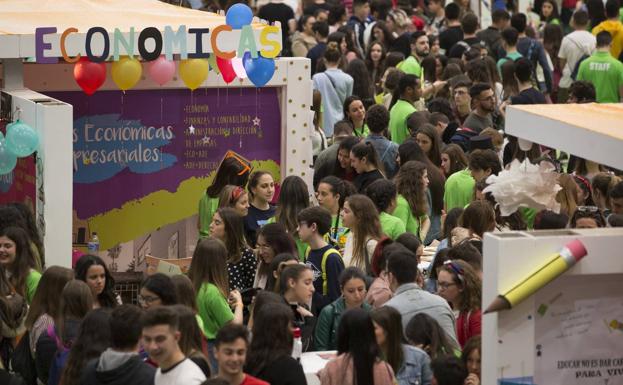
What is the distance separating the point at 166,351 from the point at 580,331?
1909 mm

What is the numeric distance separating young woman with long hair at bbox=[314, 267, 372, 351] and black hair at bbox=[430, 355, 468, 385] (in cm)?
142

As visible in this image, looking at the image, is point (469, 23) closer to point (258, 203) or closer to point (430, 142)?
point (430, 142)

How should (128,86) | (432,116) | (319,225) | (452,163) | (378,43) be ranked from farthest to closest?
(378,43) < (432,116) < (452,163) < (128,86) < (319,225)

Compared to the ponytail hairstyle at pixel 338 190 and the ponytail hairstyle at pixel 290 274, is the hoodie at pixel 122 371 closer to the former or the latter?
the ponytail hairstyle at pixel 290 274

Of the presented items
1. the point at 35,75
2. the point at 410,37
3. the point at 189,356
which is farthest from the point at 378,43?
the point at 189,356

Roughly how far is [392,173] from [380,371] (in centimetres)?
604

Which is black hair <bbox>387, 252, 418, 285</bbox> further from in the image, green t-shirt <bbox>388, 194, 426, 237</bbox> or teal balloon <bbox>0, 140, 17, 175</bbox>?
teal balloon <bbox>0, 140, 17, 175</bbox>

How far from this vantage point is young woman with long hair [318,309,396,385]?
7305mm

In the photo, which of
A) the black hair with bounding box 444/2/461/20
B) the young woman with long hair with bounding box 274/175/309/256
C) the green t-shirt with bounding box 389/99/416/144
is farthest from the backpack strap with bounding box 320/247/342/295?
the black hair with bounding box 444/2/461/20

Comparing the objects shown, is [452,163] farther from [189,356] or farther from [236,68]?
[189,356]

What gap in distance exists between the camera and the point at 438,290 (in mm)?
9070

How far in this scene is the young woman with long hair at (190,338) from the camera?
7.40m

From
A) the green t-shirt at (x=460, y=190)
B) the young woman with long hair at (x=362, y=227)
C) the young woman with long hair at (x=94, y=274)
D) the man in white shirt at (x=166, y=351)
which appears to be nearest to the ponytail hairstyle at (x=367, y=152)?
the green t-shirt at (x=460, y=190)

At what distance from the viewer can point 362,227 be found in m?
10.1
